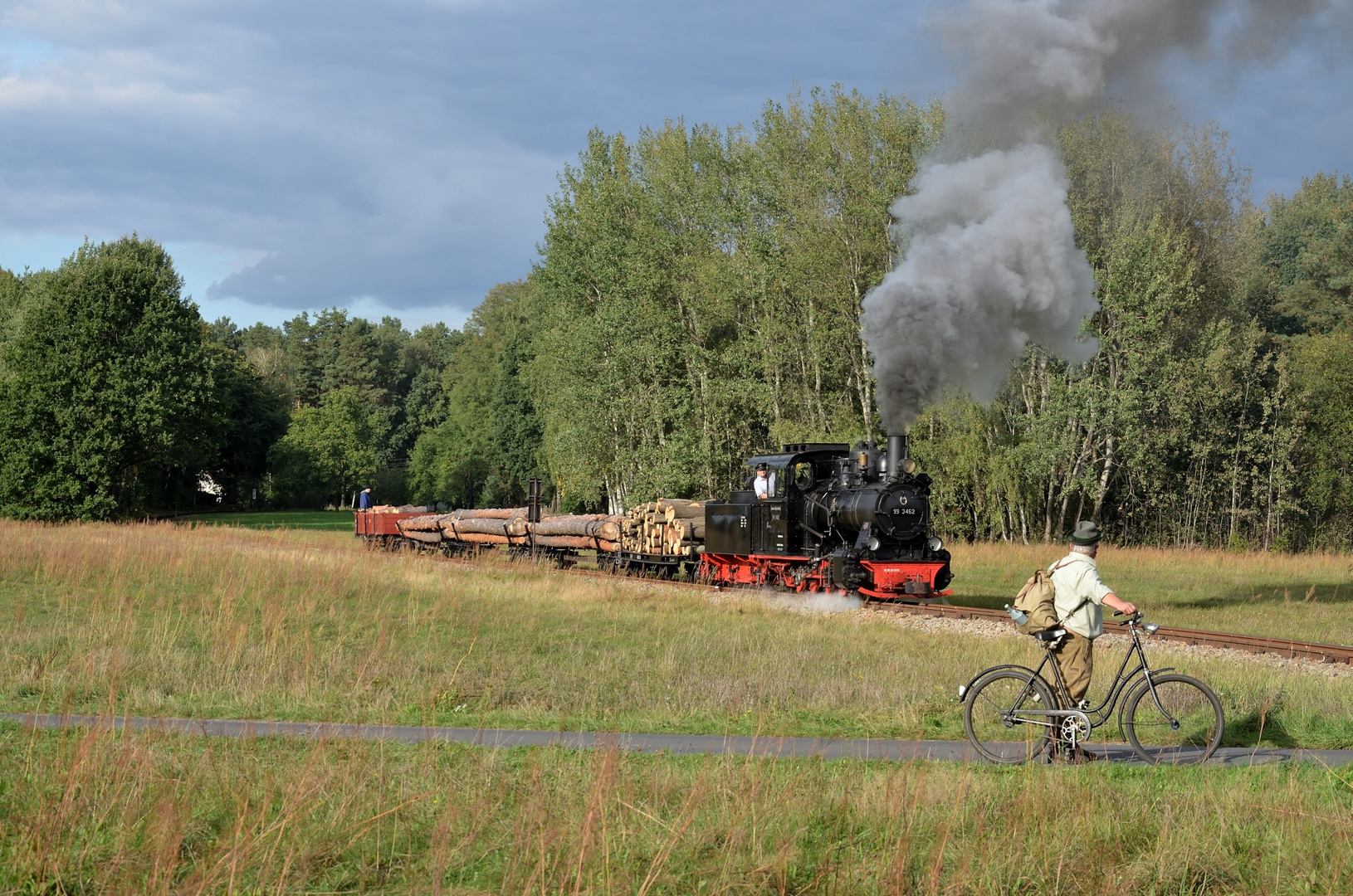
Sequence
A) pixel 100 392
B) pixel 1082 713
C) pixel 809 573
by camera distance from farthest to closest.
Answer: pixel 100 392 → pixel 809 573 → pixel 1082 713

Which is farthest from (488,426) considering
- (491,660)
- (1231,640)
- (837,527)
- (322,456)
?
(1231,640)

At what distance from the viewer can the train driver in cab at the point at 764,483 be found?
2073 centimetres

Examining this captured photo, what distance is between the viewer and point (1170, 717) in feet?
27.1

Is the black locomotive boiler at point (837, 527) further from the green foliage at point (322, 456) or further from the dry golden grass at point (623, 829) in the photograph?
the green foliage at point (322, 456)

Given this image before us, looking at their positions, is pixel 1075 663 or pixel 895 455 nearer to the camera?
pixel 1075 663

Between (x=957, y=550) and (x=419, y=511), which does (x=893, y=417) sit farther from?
(x=419, y=511)

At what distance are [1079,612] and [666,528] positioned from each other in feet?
57.2

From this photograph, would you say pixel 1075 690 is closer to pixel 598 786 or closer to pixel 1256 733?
pixel 1256 733

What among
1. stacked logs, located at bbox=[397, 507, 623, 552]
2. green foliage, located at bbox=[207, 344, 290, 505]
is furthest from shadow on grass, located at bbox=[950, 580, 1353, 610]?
green foliage, located at bbox=[207, 344, 290, 505]

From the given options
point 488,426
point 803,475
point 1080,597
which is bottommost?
point 1080,597

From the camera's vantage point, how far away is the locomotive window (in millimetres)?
20359

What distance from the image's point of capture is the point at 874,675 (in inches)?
467

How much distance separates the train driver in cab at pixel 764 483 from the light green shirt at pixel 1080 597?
12.3 metres

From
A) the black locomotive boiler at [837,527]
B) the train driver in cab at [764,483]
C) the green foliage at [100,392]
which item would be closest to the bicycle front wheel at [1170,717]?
the black locomotive boiler at [837,527]
